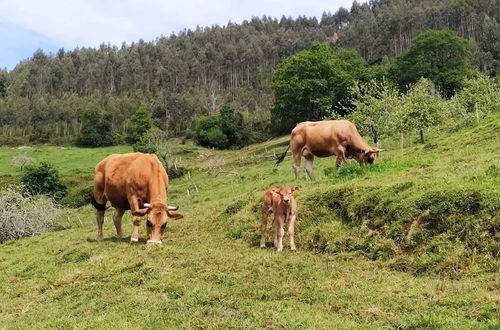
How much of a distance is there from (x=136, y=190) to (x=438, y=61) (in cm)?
6981

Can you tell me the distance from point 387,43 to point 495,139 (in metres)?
141

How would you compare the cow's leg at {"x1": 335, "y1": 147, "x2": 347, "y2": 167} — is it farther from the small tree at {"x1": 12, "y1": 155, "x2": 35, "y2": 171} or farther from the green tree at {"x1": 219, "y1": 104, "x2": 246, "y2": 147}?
the green tree at {"x1": 219, "y1": 104, "x2": 246, "y2": 147}

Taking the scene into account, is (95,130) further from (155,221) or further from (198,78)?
(155,221)

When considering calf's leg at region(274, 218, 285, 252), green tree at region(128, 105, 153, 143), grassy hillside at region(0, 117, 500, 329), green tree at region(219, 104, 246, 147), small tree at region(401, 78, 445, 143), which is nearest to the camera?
grassy hillside at region(0, 117, 500, 329)

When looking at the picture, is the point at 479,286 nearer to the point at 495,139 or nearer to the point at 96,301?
the point at 96,301

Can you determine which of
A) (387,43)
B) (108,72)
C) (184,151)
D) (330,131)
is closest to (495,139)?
Answer: (330,131)

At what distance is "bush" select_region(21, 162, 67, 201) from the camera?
59.4 meters

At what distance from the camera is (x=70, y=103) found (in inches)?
5945

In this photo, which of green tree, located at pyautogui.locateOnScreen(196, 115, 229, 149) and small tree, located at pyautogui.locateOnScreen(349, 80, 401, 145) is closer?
small tree, located at pyautogui.locateOnScreen(349, 80, 401, 145)

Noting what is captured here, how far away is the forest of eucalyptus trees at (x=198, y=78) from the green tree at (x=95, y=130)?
645 cm

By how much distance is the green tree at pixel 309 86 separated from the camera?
69.4m

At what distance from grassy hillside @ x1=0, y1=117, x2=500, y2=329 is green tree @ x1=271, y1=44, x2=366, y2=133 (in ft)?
180

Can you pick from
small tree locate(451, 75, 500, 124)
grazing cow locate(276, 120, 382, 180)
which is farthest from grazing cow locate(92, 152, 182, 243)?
small tree locate(451, 75, 500, 124)

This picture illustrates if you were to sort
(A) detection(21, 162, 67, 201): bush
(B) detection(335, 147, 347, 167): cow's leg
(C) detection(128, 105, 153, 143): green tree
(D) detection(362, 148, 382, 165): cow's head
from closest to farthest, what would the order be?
(D) detection(362, 148, 382, 165): cow's head, (B) detection(335, 147, 347, 167): cow's leg, (A) detection(21, 162, 67, 201): bush, (C) detection(128, 105, 153, 143): green tree
